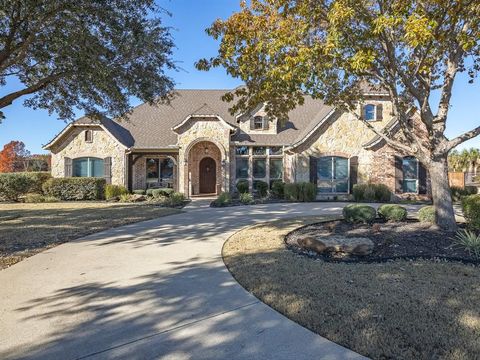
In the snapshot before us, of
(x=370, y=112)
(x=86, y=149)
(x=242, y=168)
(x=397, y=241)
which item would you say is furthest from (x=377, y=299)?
(x=86, y=149)

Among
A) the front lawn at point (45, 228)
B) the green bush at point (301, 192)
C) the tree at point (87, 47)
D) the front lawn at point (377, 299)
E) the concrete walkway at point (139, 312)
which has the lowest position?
the concrete walkway at point (139, 312)

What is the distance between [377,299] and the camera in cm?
384

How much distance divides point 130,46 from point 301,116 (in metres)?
16.6

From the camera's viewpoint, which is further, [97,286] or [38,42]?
[38,42]

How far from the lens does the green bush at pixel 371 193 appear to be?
17047mm

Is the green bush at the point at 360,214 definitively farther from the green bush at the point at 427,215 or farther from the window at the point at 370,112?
the window at the point at 370,112

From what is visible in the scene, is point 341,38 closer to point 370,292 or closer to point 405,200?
point 370,292

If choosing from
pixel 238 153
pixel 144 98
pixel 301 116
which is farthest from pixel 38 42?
pixel 301 116

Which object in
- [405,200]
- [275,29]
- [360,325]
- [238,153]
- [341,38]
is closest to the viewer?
Result: [360,325]

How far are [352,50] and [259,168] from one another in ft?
44.9

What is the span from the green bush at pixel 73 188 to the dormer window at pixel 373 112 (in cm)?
1802

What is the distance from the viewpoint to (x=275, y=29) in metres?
7.49

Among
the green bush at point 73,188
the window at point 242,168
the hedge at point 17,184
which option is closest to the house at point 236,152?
the window at point 242,168

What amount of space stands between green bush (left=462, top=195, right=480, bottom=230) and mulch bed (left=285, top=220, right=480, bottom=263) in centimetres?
54
